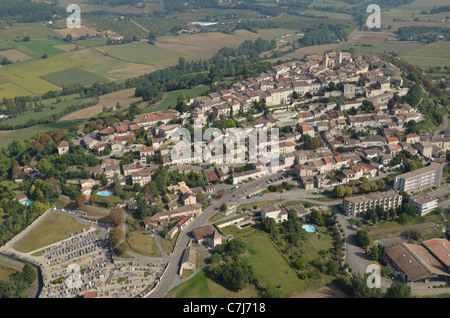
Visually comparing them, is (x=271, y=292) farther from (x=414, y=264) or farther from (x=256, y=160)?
(x=256, y=160)

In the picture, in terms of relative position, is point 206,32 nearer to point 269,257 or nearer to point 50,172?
point 50,172

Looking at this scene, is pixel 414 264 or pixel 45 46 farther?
pixel 45 46

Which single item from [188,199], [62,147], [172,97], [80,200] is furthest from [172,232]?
[172,97]

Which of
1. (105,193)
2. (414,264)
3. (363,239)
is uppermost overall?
(105,193)

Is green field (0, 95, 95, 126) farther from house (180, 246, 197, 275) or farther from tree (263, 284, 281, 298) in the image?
tree (263, 284, 281, 298)

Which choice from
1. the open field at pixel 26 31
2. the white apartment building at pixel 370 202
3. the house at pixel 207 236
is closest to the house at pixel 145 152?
the house at pixel 207 236

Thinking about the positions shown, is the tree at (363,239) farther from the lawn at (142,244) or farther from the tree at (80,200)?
the tree at (80,200)
